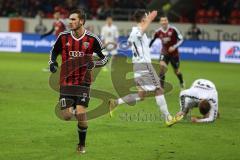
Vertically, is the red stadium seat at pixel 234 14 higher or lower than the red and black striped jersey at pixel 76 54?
lower

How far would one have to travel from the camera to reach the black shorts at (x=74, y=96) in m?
8.98

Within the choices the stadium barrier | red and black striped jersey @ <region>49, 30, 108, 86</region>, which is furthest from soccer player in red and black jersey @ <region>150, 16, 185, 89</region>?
the stadium barrier

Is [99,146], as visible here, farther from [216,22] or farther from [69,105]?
[216,22]

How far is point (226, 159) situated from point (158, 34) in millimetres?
9139

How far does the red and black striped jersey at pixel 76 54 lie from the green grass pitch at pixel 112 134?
1199 mm

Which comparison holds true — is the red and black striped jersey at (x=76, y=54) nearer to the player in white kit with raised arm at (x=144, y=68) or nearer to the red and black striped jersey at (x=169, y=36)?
the player in white kit with raised arm at (x=144, y=68)

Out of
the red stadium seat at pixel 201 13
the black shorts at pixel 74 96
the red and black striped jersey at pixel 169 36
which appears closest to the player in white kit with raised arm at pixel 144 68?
the black shorts at pixel 74 96

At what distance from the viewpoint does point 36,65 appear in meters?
25.7

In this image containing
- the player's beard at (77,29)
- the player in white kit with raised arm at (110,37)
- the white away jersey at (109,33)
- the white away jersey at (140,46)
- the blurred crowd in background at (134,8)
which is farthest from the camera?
the blurred crowd in background at (134,8)

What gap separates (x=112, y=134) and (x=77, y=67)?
2.09 m

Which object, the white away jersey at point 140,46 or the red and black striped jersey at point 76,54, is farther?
the white away jersey at point 140,46

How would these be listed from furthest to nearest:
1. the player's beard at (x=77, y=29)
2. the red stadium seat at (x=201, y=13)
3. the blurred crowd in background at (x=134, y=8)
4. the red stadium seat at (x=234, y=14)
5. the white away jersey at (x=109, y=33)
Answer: the red stadium seat at (x=201, y=13) < the blurred crowd in background at (x=134, y=8) < the red stadium seat at (x=234, y=14) < the white away jersey at (x=109, y=33) < the player's beard at (x=77, y=29)

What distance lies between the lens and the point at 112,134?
1073 centimetres

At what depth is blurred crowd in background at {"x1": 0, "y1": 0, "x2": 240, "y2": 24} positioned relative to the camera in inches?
1369
